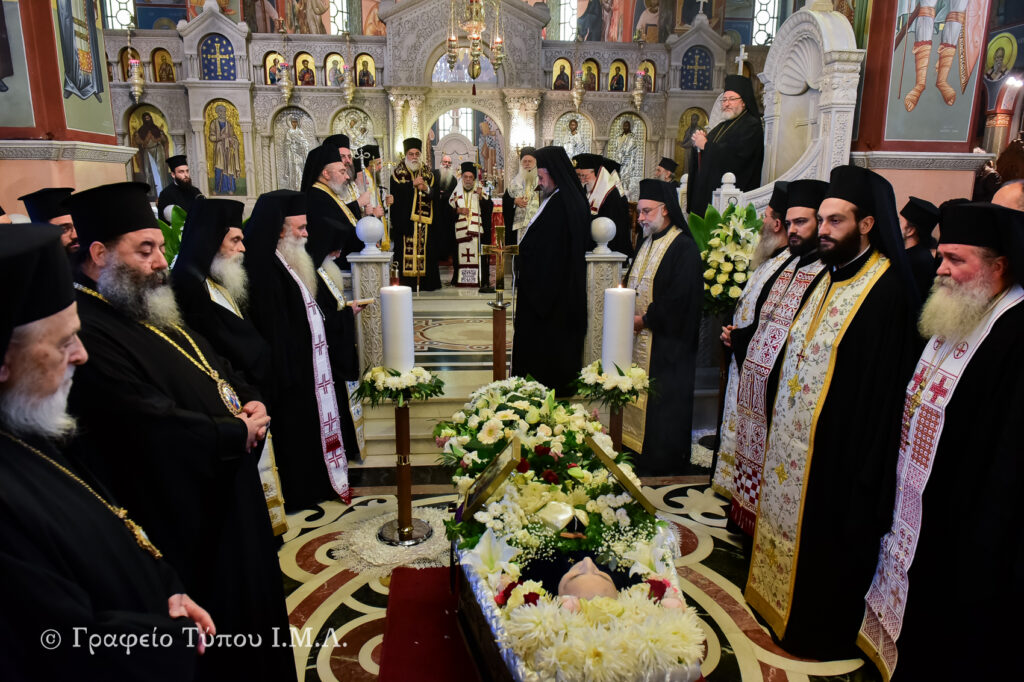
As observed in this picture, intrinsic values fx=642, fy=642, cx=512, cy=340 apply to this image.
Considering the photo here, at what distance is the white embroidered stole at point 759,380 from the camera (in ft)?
10.5

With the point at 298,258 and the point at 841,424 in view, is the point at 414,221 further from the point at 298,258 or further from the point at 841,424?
the point at 841,424

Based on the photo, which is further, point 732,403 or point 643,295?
point 643,295

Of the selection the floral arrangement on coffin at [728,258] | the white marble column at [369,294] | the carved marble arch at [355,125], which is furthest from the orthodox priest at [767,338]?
the carved marble arch at [355,125]

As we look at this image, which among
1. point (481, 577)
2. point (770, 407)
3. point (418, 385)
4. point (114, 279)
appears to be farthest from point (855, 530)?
point (114, 279)

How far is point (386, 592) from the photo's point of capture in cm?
318

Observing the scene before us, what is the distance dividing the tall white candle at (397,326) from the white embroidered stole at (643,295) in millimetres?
2067

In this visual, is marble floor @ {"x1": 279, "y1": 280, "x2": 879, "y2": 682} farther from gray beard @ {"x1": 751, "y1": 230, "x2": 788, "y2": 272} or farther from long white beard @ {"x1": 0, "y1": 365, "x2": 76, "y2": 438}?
long white beard @ {"x1": 0, "y1": 365, "x2": 76, "y2": 438}

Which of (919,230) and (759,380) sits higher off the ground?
(919,230)

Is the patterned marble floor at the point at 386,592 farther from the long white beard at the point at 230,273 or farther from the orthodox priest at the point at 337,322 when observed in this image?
the long white beard at the point at 230,273

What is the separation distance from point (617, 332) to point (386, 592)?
1.76 m

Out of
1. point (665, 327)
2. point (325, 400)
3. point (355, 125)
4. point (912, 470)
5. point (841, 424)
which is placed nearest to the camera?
point (912, 470)

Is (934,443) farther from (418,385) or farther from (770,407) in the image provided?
(418,385)

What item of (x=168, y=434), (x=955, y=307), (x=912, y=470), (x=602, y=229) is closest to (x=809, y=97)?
(x=602, y=229)

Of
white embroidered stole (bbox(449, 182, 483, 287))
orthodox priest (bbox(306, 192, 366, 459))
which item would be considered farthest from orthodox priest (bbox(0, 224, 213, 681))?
white embroidered stole (bbox(449, 182, 483, 287))
